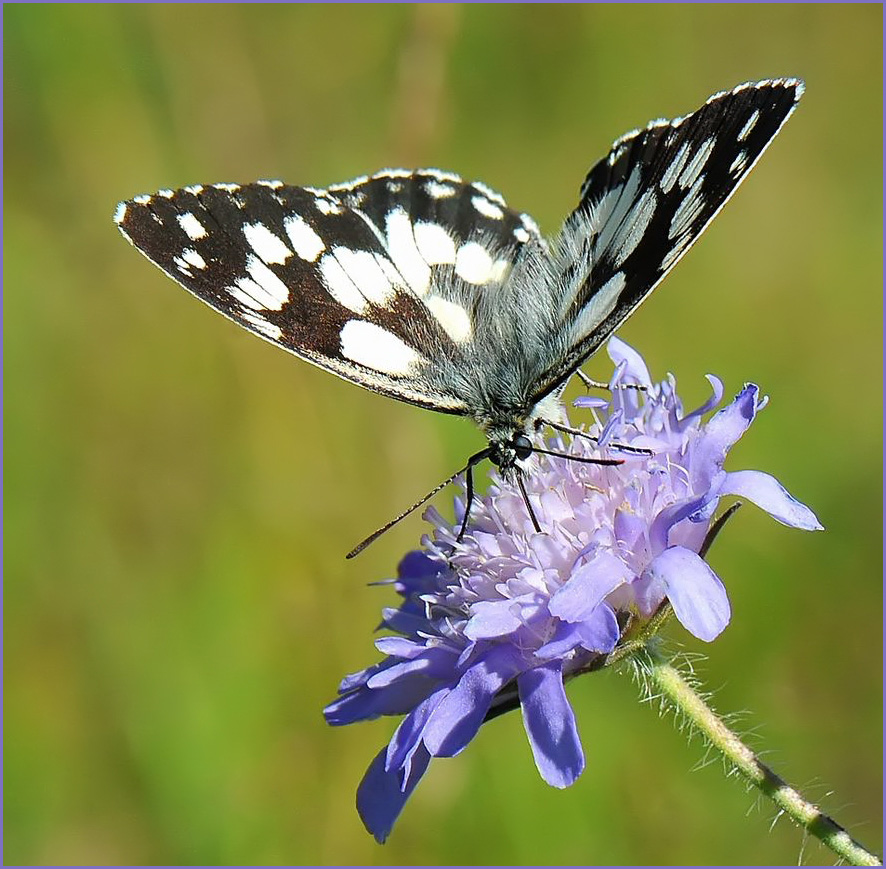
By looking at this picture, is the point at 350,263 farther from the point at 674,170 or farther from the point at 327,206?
the point at 674,170

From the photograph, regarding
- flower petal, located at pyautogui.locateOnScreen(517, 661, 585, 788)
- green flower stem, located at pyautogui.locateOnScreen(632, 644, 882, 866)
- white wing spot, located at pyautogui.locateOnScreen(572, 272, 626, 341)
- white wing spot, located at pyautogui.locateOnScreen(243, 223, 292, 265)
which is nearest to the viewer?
green flower stem, located at pyautogui.locateOnScreen(632, 644, 882, 866)

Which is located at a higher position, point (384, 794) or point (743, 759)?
point (384, 794)

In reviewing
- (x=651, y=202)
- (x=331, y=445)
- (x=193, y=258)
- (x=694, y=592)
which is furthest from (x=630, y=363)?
(x=331, y=445)

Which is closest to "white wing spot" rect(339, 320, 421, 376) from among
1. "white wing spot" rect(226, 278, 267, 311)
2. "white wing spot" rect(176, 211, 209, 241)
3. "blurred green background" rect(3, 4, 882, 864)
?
"white wing spot" rect(226, 278, 267, 311)

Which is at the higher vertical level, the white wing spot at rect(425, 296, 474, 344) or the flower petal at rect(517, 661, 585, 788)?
the white wing spot at rect(425, 296, 474, 344)

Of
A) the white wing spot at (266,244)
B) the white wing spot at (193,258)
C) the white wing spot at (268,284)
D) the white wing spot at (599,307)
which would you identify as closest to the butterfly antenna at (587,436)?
the white wing spot at (599,307)

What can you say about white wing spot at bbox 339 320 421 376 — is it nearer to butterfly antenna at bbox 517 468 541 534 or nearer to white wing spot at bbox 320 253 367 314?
white wing spot at bbox 320 253 367 314

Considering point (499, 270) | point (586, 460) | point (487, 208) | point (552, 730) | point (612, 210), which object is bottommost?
point (552, 730)

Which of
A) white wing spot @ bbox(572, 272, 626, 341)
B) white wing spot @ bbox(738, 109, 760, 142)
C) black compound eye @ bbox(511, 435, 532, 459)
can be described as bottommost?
black compound eye @ bbox(511, 435, 532, 459)

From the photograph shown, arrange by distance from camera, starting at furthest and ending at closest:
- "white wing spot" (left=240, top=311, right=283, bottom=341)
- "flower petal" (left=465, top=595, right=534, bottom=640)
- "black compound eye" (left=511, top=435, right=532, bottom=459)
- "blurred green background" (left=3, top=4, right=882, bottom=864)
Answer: "blurred green background" (left=3, top=4, right=882, bottom=864) → "white wing spot" (left=240, top=311, right=283, bottom=341) → "black compound eye" (left=511, top=435, right=532, bottom=459) → "flower petal" (left=465, top=595, right=534, bottom=640)
